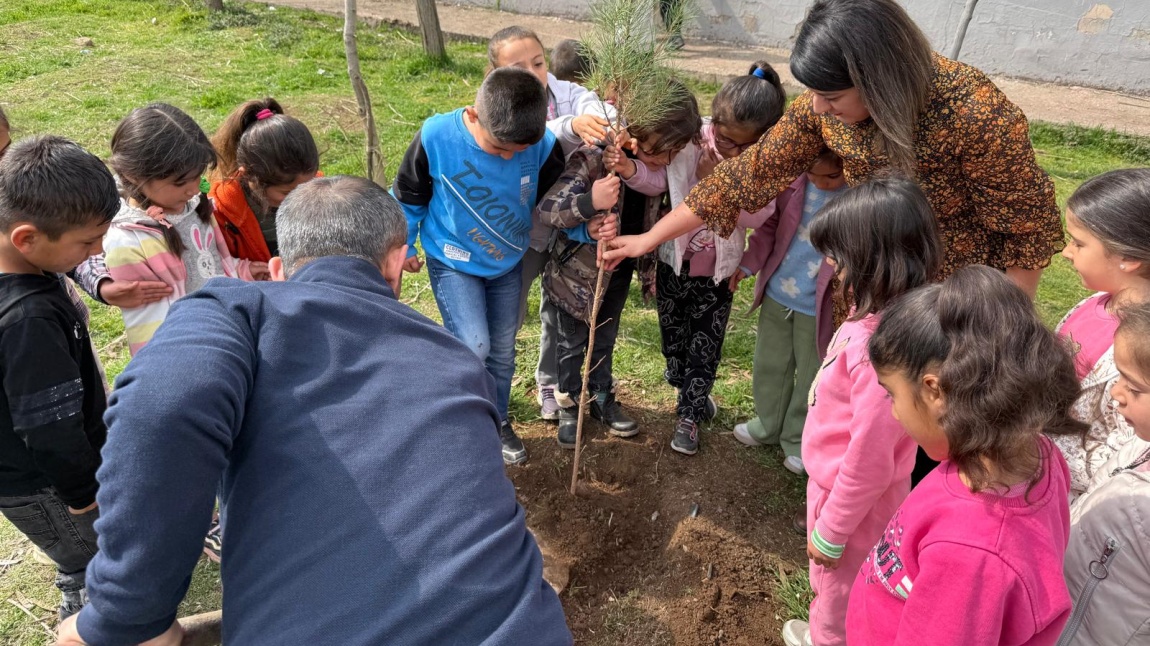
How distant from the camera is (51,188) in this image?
1.96m

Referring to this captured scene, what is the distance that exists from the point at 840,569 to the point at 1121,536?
28.2 inches

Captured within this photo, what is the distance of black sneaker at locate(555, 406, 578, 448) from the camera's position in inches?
133

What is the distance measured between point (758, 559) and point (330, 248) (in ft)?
6.82

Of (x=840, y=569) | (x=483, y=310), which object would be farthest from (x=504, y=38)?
(x=840, y=569)

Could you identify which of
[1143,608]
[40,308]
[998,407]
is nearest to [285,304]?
[40,308]

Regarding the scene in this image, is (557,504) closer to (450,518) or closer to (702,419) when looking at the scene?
(702,419)

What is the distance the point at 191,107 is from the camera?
681 centimetres

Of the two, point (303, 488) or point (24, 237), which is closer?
point (303, 488)

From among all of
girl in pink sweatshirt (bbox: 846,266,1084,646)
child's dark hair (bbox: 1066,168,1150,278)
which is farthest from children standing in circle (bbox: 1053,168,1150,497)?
girl in pink sweatshirt (bbox: 846,266,1084,646)

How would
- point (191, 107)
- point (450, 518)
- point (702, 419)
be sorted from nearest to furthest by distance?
1. point (450, 518)
2. point (702, 419)
3. point (191, 107)

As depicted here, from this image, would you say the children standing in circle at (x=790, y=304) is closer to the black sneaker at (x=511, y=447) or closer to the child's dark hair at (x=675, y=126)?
the child's dark hair at (x=675, y=126)

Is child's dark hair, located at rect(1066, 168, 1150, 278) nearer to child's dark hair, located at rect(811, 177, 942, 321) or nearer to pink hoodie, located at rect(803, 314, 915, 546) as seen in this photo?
child's dark hair, located at rect(811, 177, 942, 321)

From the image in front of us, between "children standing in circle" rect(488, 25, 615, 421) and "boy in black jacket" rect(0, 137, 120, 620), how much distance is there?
153cm

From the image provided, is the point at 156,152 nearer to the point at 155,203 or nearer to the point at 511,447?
the point at 155,203
